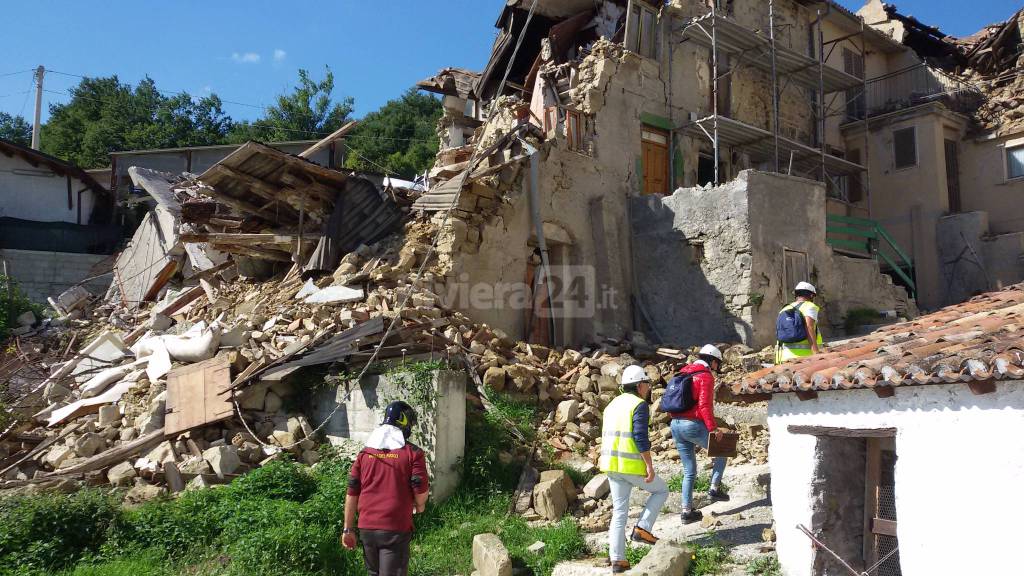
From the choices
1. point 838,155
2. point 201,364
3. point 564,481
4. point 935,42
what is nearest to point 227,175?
point 201,364

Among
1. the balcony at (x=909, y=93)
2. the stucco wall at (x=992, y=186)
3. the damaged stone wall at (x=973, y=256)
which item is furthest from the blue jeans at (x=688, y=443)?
the balcony at (x=909, y=93)

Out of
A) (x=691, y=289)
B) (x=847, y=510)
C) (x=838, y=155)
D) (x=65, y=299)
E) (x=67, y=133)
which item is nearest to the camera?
(x=847, y=510)

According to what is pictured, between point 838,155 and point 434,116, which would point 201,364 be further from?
point 434,116

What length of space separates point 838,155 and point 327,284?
15.7 m

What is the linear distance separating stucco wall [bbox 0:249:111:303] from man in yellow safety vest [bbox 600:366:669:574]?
1950cm

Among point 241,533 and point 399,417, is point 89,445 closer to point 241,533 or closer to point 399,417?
point 241,533

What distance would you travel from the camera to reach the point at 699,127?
18219mm

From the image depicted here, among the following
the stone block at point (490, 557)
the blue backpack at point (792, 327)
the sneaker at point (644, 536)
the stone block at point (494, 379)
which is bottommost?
the stone block at point (490, 557)

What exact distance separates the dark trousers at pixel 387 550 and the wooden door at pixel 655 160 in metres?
12.7

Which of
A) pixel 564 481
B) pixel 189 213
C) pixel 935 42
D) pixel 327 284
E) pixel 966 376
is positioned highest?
pixel 935 42

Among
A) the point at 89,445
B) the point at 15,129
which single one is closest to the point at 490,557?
the point at 89,445

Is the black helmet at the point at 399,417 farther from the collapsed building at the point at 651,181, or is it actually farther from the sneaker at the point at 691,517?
the collapsed building at the point at 651,181

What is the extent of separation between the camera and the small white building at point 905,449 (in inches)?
203

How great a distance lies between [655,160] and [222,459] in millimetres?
11992
